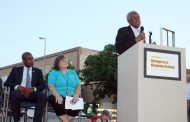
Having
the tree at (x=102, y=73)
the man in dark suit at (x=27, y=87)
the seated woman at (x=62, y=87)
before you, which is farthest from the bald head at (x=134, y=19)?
the tree at (x=102, y=73)

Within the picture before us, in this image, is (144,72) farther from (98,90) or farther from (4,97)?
(98,90)

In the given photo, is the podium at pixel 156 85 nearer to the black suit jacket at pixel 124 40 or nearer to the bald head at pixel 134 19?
the black suit jacket at pixel 124 40

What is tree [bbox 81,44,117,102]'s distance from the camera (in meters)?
40.2

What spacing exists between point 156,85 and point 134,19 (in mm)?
1398

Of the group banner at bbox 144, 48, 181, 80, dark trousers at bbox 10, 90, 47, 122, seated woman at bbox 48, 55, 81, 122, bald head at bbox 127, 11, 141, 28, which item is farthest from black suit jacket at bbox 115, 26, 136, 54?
dark trousers at bbox 10, 90, 47, 122

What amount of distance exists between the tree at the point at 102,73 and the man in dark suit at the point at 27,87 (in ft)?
108

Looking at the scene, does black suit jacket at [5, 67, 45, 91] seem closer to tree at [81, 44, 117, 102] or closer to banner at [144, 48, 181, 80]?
banner at [144, 48, 181, 80]

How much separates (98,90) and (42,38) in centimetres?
942

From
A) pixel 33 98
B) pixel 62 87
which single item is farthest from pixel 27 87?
pixel 62 87

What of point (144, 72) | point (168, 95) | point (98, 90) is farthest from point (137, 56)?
point (98, 90)

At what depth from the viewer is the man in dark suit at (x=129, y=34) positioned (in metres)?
5.62

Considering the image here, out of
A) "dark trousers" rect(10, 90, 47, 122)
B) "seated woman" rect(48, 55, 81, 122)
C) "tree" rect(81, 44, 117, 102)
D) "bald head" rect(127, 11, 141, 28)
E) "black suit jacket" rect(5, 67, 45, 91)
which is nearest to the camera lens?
"bald head" rect(127, 11, 141, 28)

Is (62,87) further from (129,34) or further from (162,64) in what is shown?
(162,64)

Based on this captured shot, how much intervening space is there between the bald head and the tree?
33736 mm
